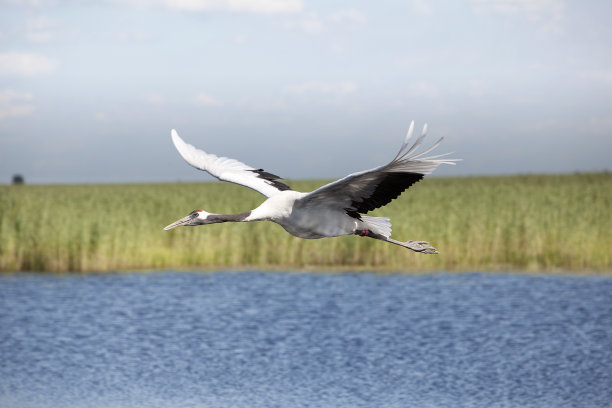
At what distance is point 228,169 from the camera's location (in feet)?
25.0

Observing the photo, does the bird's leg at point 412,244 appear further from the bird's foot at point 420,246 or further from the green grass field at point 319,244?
the green grass field at point 319,244

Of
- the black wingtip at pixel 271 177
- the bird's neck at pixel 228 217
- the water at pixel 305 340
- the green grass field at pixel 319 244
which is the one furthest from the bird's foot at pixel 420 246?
the green grass field at pixel 319 244

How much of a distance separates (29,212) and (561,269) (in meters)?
14.4

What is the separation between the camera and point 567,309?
16297 millimetres

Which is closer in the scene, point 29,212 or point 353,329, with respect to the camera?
point 353,329

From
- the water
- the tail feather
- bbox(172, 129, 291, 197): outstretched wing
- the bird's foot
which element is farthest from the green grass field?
the tail feather

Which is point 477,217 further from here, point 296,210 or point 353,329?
point 296,210

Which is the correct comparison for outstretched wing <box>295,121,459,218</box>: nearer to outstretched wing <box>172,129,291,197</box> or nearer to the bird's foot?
the bird's foot

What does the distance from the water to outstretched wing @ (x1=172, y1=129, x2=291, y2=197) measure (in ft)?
14.5

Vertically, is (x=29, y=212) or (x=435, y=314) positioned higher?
(x=29, y=212)

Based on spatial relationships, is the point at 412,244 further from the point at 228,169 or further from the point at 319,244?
the point at 319,244

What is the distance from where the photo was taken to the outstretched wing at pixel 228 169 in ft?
23.5

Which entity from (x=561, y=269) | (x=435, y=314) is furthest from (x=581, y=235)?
(x=435, y=314)

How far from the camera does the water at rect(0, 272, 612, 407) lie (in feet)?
37.8
